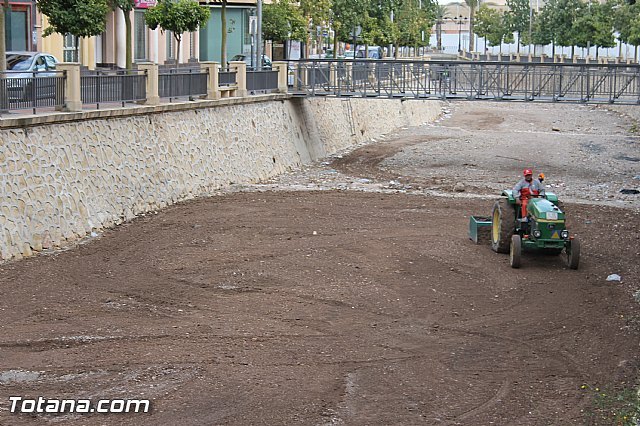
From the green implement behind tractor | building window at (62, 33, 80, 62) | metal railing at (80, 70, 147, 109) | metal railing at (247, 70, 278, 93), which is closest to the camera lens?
the green implement behind tractor

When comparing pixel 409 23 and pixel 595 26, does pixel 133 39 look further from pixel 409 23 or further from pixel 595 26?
pixel 595 26

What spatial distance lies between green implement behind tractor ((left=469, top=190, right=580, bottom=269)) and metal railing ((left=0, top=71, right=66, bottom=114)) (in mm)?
10437

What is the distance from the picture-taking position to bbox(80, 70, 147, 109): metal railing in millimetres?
26188

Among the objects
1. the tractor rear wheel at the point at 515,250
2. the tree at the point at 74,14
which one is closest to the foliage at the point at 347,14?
the tree at the point at 74,14

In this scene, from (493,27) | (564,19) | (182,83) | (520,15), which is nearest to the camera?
(182,83)

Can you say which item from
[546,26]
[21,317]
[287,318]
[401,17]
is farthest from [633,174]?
[546,26]

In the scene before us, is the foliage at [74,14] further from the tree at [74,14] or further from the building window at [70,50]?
the building window at [70,50]

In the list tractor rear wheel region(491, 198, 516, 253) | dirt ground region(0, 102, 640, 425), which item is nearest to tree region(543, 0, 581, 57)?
dirt ground region(0, 102, 640, 425)

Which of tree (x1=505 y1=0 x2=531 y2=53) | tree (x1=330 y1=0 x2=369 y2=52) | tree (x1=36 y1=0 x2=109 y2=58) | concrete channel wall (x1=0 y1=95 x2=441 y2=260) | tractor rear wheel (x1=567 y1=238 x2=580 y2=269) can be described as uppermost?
tree (x1=505 y1=0 x2=531 y2=53)

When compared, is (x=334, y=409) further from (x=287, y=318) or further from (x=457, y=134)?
(x=457, y=134)

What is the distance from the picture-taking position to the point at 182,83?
3206cm

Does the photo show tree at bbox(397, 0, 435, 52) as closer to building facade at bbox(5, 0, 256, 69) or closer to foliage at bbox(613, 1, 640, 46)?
foliage at bbox(613, 1, 640, 46)

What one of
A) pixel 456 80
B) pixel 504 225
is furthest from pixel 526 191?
pixel 456 80

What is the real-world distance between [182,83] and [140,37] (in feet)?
64.4
